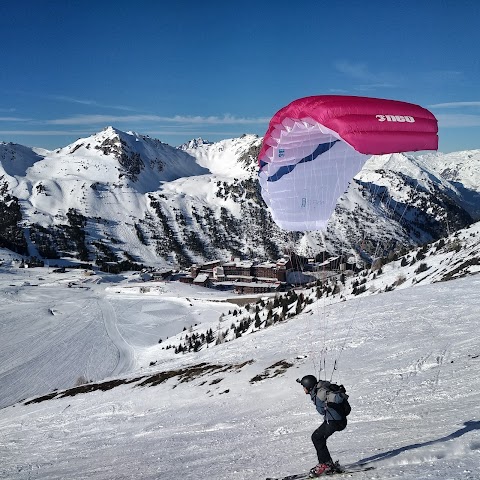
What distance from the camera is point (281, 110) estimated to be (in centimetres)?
1388

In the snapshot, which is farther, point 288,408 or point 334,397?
point 288,408

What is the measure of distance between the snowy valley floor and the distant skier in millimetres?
581

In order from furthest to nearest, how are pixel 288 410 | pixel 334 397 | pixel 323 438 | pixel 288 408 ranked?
1. pixel 288 408
2. pixel 288 410
3. pixel 323 438
4. pixel 334 397

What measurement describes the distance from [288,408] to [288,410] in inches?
6.5

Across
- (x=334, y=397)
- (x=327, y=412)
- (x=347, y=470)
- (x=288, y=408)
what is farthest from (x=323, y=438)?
(x=288, y=408)

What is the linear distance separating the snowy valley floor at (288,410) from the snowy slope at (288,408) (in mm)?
52

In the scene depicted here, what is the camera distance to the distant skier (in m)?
7.08

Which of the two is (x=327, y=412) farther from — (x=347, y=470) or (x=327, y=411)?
(x=347, y=470)

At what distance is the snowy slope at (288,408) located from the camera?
845 centimetres

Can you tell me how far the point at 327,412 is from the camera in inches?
281

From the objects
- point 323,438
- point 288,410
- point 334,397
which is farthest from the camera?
point 288,410

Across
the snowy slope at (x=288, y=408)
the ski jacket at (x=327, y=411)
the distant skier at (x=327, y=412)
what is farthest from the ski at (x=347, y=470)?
the ski jacket at (x=327, y=411)

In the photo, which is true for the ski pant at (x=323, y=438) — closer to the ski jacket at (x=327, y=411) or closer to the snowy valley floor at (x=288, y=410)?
the ski jacket at (x=327, y=411)

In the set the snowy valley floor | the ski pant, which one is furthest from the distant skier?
the snowy valley floor
